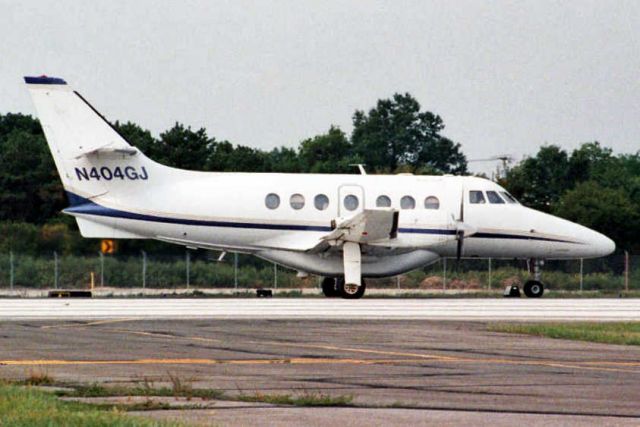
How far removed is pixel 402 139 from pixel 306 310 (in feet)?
248

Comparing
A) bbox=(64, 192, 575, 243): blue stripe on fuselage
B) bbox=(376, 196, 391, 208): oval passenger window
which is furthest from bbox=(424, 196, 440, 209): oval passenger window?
bbox=(376, 196, 391, 208): oval passenger window

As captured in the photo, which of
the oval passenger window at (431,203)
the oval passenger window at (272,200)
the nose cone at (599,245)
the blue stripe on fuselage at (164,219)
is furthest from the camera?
the nose cone at (599,245)

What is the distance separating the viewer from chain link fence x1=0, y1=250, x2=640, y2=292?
4491cm

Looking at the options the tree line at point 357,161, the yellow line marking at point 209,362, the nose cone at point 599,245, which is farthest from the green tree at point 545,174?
the yellow line marking at point 209,362

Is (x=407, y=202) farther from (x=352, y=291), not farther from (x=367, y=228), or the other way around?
(x=352, y=291)

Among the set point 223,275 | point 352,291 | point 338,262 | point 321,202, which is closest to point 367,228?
point 352,291

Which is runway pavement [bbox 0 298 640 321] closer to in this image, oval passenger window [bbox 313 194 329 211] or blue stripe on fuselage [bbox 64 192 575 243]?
blue stripe on fuselage [bbox 64 192 575 243]

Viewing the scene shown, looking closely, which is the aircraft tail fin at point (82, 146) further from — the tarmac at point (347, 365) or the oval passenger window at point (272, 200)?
the tarmac at point (347, 365)

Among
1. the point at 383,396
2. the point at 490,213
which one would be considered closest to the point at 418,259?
the point at 490,213

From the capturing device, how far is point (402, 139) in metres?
105

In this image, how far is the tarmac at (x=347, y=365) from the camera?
1266cm

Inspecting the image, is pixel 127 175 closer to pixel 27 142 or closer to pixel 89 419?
pixel 89 419

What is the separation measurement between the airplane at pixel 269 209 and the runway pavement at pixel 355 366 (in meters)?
10.8

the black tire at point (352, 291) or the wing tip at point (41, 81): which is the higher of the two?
the wing tip at point (41, 81)
